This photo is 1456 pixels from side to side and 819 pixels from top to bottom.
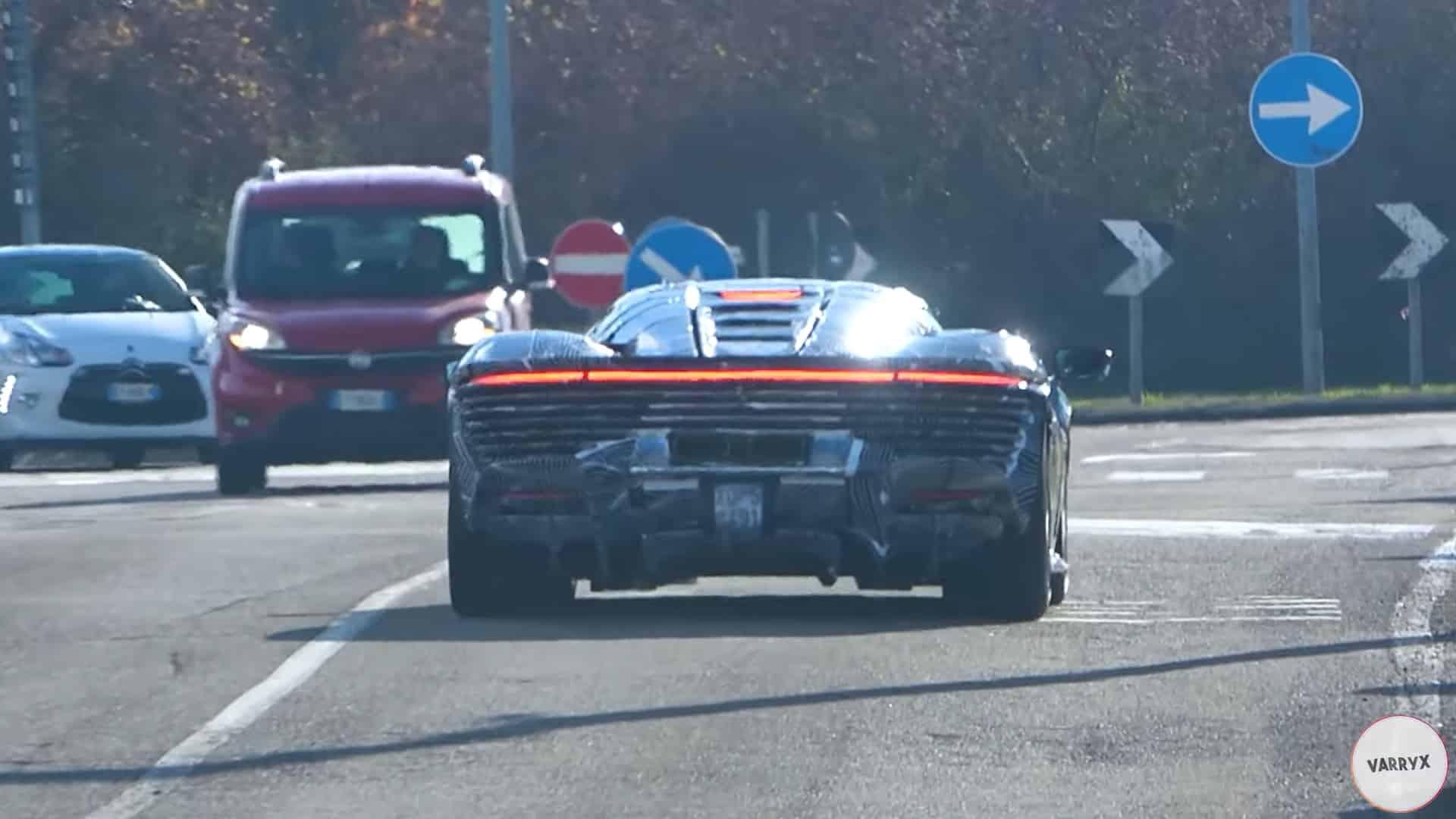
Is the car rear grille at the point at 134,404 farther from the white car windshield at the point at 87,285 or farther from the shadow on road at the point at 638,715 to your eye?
the shadow on road at the point at 638,715

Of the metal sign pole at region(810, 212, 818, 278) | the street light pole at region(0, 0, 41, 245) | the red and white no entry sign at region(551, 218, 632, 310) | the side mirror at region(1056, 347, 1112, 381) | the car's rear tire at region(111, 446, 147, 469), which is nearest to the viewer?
the side mirror at region(1056, 347, 1112, 381)

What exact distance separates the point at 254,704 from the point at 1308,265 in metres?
22.9

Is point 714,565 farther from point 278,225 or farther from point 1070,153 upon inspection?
point 1070,153

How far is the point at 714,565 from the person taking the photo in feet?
35.8

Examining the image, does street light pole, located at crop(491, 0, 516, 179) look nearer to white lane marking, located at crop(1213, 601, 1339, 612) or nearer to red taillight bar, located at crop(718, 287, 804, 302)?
red taillight bar, located at crop(718, 287, 804, 302)

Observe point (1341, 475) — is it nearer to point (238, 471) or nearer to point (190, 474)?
point (238, 471)

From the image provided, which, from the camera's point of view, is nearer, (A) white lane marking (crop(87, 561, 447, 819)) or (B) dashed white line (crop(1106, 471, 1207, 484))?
(A) white lane marking (crop(87, 561, 447, 819))

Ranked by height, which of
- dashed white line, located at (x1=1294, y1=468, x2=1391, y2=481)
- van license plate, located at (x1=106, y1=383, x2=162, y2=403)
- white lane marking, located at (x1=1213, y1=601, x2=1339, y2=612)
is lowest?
dashed white line, located at (x1=1294, y1=468, x2=1391, y2=481)

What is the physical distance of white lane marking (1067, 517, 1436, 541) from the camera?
15.0 meters

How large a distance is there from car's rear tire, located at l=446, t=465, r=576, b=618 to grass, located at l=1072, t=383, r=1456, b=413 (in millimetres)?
17585

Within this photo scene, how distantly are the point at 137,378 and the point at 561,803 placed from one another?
1448 centimetres

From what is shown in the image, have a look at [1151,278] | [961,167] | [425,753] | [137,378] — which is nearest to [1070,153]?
[961,167]

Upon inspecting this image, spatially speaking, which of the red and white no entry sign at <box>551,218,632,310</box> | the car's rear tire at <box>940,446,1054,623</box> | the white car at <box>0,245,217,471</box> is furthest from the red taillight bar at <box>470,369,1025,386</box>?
the red and white no entry sign at <box>551,218,632,310</box>

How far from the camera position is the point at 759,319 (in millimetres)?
11445
